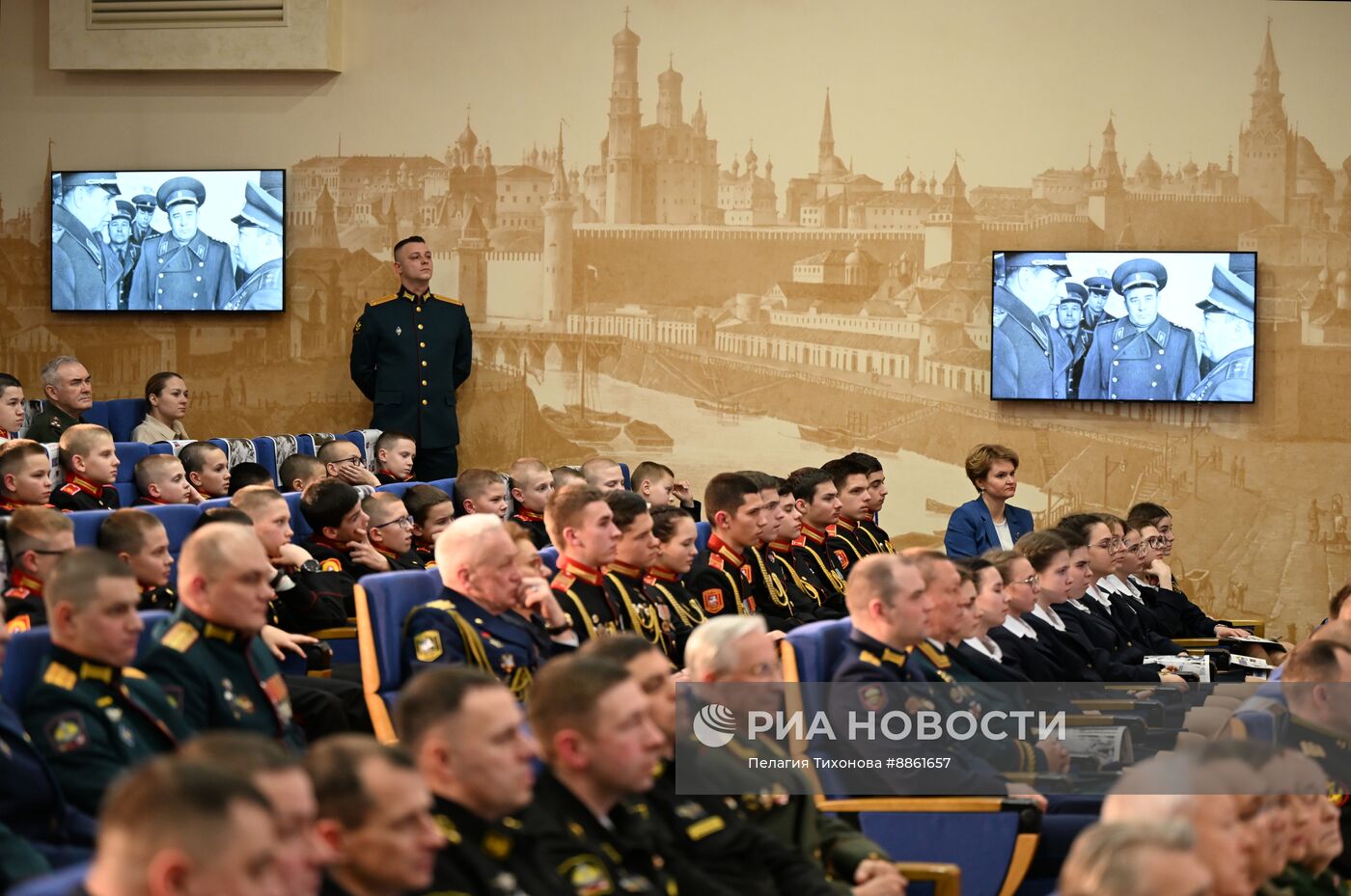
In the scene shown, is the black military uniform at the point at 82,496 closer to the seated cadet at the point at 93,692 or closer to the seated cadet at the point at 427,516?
the seated cadet at the point at 427,516

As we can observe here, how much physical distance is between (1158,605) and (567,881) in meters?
4.81

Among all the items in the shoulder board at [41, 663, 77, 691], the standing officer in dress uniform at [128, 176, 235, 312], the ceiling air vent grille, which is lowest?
the shoulder board at [41, 663, 77, 691]

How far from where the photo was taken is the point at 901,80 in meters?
8.43

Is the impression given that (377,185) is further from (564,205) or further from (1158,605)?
(1158,605)

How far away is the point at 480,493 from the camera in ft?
21.3

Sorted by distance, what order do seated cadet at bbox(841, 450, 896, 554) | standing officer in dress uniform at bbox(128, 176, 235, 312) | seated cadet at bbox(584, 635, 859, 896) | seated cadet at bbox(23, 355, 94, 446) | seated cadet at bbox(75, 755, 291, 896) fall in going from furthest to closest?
1. standing officer in dress uniform at bbox(128, 176, 235, 312)
2. seated cadet at bbox(23, 355, 94, 446)
3. seated cadet at bbox(841, 450, 896, 554)
4. seated cadet at bbox(584, 635, 859, 896)
5. seated cadet at bbox(75, 755, 291, 896)

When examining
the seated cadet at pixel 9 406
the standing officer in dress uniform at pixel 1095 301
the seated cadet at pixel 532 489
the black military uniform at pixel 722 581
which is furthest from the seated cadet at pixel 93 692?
the standing officer in dress uniform at pixel 1095 301

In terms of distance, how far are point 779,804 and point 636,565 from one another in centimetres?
165

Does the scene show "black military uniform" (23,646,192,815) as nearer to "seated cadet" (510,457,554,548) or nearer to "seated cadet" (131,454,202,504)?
"seated cadet" (131,454,202,504)

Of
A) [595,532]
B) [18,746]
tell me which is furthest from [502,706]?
[595,532]

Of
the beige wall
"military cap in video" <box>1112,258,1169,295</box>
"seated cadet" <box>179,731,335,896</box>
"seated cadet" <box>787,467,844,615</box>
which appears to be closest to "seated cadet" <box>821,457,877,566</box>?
"seated cadet" <box>787,467,844,615</box>

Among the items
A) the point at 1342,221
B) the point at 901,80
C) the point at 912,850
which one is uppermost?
the point at 901,80

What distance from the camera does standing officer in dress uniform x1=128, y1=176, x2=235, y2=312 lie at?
860cm

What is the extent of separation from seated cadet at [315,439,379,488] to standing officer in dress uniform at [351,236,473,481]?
3.53 feet
